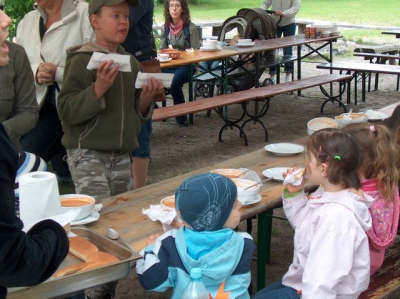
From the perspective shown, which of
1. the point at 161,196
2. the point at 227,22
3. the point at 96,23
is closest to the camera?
the point at 161,196

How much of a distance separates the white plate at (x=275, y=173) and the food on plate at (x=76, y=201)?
1062 millimetres

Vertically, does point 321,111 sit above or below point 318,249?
below

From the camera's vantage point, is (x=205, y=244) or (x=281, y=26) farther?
(x=281, y=26)

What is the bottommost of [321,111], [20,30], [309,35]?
[321,111]

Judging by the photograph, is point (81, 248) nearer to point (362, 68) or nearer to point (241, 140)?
point (241, 140)

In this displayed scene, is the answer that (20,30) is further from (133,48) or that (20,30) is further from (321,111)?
(321,111)

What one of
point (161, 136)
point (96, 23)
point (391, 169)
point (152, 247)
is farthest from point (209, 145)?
point (152, 247)

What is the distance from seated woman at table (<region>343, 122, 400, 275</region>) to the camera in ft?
9.62

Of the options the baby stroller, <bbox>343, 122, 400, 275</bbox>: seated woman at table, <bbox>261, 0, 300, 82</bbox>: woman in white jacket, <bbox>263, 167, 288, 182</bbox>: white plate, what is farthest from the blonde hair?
<bbox>261, 0, 300, 82</bbox>: woman in white jacket

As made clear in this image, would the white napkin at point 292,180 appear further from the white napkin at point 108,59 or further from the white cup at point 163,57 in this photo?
the white cup at point 163,57

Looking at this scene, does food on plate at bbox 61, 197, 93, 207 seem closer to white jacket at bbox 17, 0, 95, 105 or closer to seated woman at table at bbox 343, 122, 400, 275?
seated woman at table at bbox 343, 122, 400, 275

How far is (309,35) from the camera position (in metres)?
10.3

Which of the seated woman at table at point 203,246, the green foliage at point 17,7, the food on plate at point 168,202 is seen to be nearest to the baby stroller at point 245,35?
the green foliage at point 17,7

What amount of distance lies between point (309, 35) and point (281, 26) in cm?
148
